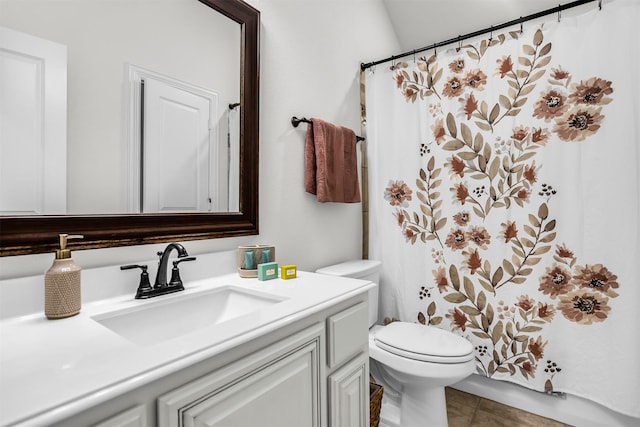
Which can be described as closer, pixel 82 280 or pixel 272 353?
pixel 272 353

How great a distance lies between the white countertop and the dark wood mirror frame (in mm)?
178

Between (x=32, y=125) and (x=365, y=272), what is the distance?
1.42m

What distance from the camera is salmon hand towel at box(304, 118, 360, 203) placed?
1620 millimetres

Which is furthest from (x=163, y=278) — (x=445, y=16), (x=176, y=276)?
(x=445, y=16)

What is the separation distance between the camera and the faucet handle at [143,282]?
940mm

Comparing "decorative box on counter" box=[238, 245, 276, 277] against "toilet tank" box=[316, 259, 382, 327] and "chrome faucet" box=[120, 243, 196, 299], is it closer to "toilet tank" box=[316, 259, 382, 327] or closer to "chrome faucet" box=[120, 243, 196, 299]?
"chrome faucet" box=[120, 243, 196, 299]

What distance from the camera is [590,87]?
4.79 feet

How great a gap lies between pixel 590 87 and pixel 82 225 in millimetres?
2007

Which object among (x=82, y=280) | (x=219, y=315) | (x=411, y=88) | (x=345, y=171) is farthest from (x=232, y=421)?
(x=411, y=88)

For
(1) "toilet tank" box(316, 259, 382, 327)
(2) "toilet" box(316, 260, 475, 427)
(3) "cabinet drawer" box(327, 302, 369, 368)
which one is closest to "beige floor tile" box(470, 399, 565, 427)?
(2) "toilet" box(316, 260, 475, 427)

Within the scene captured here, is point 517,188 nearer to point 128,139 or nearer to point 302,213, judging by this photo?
point 302,213

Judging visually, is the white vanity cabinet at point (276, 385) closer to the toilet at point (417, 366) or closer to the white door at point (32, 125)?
the toilet at point (417, 366)

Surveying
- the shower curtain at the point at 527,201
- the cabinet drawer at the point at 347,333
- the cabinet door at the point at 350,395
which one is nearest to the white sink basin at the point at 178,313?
the cabinet drawer at the point at 347,333

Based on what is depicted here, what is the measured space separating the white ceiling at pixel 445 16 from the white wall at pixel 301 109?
16.1 inches
